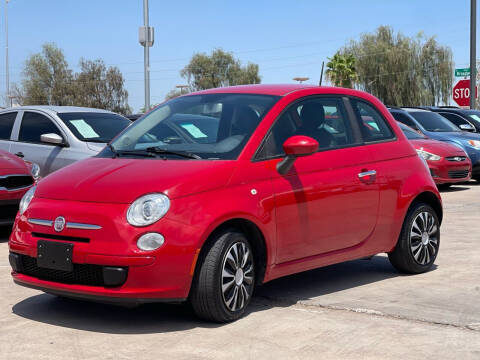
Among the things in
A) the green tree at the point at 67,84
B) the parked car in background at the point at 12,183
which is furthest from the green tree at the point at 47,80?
the parked car in background at the point at 12,183

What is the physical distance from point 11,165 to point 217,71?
7560 centimetres

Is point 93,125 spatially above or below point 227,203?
above

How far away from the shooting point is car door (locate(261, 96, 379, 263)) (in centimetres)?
554

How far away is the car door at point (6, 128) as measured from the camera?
36.6 ft

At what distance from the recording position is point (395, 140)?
6703 millimetres

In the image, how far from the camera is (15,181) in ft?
29.6

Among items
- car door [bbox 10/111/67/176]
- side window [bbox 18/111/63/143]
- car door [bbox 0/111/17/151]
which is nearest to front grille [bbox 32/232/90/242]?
car door [bbox 10/111/67/176]

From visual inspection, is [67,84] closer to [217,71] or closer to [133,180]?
[217,71]

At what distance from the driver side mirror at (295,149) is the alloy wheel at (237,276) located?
681 millimetres

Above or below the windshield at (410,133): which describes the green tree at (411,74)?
above

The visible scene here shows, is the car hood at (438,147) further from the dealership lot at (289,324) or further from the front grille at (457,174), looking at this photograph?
the dealership lot at (289,324)

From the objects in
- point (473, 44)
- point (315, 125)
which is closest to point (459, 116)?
point (473, 44)

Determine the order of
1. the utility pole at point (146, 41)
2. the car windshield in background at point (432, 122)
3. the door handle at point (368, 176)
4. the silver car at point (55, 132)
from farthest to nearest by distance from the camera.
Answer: the utility pole at point (146, 41) → the car windshield in background at point (432, 122) → the silver car at point (55, 132) → the door handle at point (368, 176)

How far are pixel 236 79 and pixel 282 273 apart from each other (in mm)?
79035
